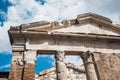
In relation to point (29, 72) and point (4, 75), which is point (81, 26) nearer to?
point (29, 72)

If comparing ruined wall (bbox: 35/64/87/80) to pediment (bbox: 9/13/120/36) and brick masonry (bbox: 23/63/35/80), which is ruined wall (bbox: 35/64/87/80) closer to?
pediment (bbox: 9/13/120/36)

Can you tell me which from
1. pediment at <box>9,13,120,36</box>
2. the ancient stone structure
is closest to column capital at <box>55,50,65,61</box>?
the ancient stone structure

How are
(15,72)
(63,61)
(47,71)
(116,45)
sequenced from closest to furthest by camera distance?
(15,72)
(63,61)
(116,45)
(47,71)

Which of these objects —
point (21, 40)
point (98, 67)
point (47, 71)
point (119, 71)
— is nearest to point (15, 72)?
point (21, 40)

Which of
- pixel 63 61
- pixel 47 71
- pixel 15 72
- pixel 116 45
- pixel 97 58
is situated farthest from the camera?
pixel 47 71

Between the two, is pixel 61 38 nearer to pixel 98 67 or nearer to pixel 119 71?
pixel 98 67

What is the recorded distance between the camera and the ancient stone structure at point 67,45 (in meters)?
8.15

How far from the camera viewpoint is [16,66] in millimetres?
7918

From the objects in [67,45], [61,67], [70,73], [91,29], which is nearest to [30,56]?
[61,67]

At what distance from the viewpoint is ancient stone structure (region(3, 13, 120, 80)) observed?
8148 millimetres

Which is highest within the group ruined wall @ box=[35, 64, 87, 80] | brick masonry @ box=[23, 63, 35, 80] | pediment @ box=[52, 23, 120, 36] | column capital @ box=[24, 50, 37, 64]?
pediment @ box=[52, 23, 120, 36]

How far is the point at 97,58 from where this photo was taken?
894 cm

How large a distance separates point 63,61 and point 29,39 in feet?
5.15

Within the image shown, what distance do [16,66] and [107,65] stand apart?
3.56 m
